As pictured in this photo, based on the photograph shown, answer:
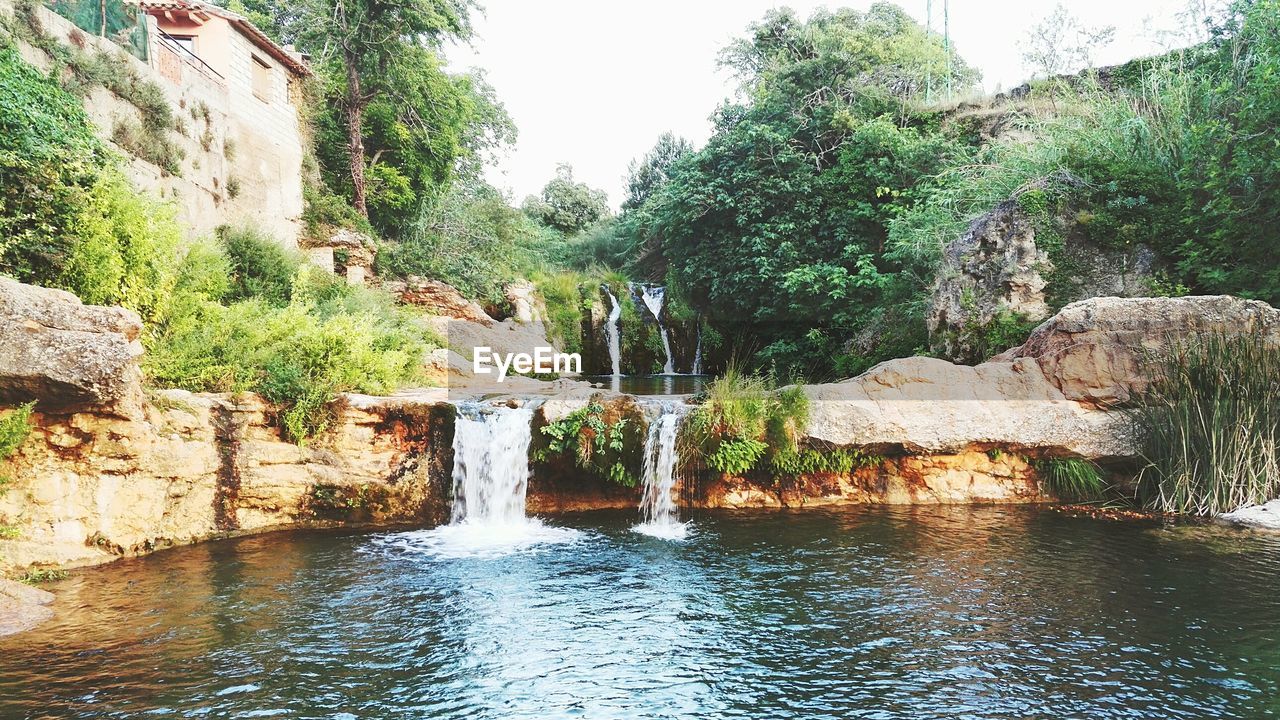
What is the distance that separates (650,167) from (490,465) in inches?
1245

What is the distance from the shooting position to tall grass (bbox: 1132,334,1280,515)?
8547 mm

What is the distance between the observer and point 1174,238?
38.4ft

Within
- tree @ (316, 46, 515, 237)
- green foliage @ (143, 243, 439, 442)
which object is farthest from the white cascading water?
tree @ (316, 46, 515, 237)

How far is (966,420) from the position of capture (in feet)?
31.3

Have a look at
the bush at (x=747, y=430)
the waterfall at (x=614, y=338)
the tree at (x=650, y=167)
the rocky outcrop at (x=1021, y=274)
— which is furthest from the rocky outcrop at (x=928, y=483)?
the tree at (x=650, y=167)

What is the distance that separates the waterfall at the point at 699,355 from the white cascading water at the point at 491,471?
11161 millimetres

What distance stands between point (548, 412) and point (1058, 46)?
16118 millimetres

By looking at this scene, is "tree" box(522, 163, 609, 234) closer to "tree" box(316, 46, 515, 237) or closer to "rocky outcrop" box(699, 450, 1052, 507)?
"tree" box(316, 46, 515, 237)

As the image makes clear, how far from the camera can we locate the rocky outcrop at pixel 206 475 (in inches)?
272

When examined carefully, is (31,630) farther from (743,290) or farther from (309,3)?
(309,3)

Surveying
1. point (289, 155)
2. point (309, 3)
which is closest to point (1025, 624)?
point (289, 155)

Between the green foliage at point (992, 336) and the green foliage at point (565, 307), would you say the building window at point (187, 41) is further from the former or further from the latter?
the green foliage at point (992, 336)

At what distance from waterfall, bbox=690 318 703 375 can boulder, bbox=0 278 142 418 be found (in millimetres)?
14499

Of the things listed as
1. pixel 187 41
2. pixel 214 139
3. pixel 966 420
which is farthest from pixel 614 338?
pixel 187 41
